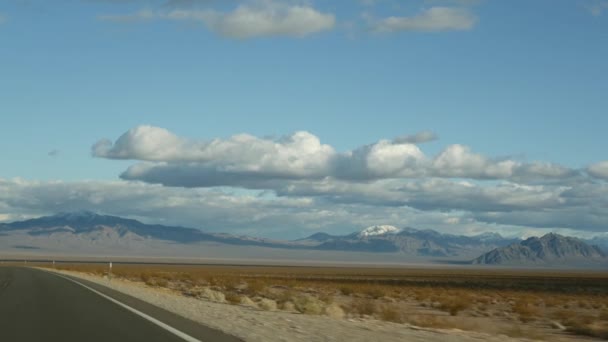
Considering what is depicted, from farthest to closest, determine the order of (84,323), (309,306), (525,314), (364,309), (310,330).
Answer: (525,314), (364,309), (309,306), (310,330), (84,323)

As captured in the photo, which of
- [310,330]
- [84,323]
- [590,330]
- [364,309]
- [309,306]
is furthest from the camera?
[364,309]

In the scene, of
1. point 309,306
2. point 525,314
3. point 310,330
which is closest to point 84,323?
point 310,330

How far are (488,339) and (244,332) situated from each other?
485cm

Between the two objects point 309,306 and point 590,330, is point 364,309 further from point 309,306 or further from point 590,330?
point 590,330

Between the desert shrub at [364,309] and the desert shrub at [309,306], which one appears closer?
the desert shrub at [309,306]

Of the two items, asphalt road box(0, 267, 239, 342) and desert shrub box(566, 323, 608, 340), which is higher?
asphalt road box(0, 267, 239, 342)

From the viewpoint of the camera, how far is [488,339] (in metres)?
16.6

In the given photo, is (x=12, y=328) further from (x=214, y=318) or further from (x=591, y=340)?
(x=591, y=340)

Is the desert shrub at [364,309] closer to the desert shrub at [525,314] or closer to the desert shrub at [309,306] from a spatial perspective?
the desert shrub at [309,306]

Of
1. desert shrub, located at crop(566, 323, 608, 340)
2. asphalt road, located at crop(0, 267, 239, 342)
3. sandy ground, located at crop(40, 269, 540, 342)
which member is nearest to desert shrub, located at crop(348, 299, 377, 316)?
sandy ground, located at crop(40, 269, 540, 342)

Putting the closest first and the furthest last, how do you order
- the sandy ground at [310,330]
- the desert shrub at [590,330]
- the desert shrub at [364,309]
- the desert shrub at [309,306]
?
the sandy ground at [310,330] → the desert shrub at [590,330] → the desert shrub at [309,306] → the desert shrub at [364,309]

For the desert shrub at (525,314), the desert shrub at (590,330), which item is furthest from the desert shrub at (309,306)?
the desert shrub at (590,330)

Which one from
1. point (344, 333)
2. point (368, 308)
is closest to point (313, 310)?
point (368, 308)

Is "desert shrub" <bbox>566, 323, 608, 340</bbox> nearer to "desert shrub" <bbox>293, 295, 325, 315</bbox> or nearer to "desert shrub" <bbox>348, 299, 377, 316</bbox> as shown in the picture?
"desert shrub" <bbox>348, 299, 377, 316</bbox>
